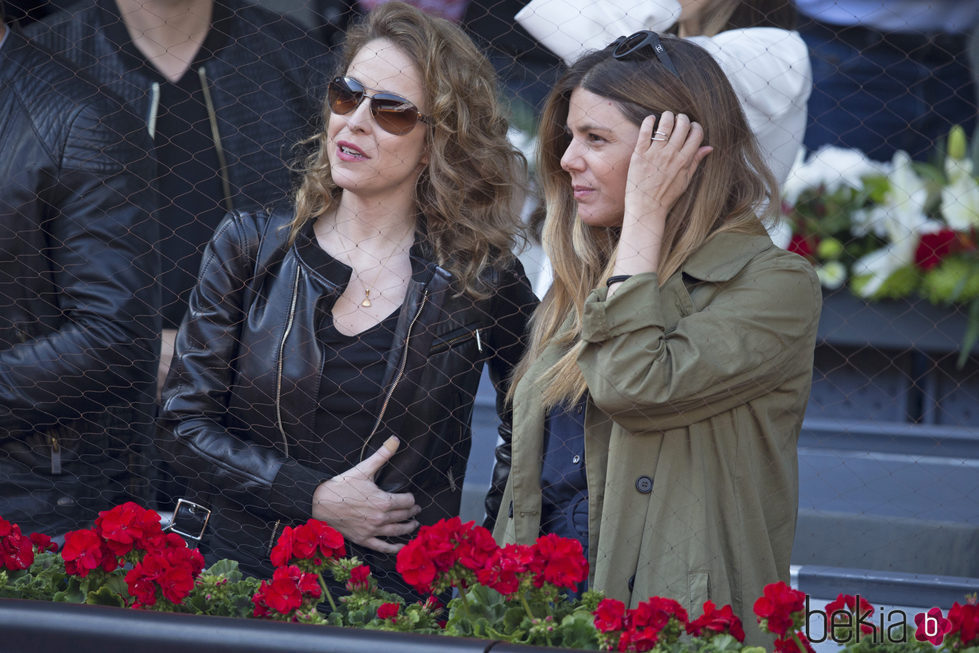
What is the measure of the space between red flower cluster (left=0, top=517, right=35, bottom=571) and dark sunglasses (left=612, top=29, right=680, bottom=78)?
1.25 m

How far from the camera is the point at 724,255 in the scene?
1.90 meters

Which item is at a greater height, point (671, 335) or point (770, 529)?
point (671, 335)

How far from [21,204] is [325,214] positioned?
0.59 m

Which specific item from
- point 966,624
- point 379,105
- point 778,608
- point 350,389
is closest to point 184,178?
point 379,105

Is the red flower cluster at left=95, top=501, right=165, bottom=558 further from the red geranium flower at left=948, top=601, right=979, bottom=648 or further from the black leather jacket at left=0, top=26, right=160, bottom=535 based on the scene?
the red geranium flower at left=948, top=601, right=979, bottom=648

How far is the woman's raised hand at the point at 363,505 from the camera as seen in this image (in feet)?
7.00

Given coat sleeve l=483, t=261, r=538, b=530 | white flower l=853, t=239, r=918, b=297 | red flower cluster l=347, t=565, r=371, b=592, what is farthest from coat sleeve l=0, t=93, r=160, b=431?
white flower l=853, t=239, r=918, b=297

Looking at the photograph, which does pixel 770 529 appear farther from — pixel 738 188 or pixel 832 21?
pixel 832 21

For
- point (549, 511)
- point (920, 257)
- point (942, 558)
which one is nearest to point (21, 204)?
point (549, 511)

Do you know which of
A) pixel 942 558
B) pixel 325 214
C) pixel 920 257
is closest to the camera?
pixel 325 214

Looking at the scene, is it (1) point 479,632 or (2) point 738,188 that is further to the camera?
(2) point 738,188

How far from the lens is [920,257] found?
11.8 ft

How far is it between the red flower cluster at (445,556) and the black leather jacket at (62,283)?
3.17ft

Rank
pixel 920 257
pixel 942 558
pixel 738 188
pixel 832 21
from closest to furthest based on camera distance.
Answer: pixel 738 188 < pixel 942 558 < pixel 920 257 < pixel 832 21
